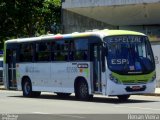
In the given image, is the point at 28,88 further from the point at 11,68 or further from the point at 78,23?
the point at 78,23

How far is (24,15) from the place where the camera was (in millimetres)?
46344

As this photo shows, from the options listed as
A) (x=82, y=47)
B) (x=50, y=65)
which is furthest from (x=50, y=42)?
(x=82, y=47)

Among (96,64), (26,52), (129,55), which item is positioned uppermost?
(26,52)

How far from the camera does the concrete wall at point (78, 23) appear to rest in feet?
138

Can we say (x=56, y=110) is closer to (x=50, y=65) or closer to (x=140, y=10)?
(x=50, y=65)

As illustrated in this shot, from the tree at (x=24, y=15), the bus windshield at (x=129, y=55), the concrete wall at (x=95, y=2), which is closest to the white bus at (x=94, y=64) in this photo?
the bus windshield at (x=129, y=55)

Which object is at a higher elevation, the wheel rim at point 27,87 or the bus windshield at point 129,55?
the bus windshield at point 129,55

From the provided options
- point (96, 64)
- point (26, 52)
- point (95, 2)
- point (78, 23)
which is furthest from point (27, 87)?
point (78, 23)

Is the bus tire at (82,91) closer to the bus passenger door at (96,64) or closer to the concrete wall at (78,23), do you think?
the bus passenger door at (96,64)

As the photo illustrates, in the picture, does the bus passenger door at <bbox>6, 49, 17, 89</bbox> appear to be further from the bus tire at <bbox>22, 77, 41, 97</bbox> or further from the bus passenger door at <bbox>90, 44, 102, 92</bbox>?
the bus passenger door at <bbox>90, 44, 102, 92</bbox>

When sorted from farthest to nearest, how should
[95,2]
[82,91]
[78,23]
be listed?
1. [78,23]
2. [95,2]
3. [82,91]

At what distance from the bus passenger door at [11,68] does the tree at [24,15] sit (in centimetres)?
1624

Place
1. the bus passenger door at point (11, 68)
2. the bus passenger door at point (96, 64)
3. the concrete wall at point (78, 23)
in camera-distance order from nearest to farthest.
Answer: the bus passenger door at point (96, 64) < the bus passenger door at point (11, 68) < the concrete wall at point (78, 23)

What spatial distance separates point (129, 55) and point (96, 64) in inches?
53.9
